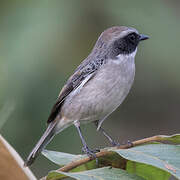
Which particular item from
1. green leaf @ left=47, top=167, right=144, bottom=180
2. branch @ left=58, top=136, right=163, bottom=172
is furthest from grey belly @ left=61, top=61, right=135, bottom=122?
green leaf @ left=47, top=167, right=144, bottom=180

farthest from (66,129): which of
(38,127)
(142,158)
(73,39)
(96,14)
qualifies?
(142,158)

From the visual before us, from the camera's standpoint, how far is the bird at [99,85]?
4754mm

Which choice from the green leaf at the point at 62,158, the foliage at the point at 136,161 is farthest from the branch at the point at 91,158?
the green leaf at the point at 62,158

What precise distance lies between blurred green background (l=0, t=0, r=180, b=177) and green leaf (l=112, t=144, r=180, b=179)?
214 centimetres

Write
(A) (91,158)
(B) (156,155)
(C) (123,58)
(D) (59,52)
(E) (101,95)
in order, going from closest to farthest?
1. (B) (156,155)
2. (A) (91,158)
3. (E) (101,95)
4. (C) (123,58)
5. (D) (59,52)

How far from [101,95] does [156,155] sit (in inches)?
86.2

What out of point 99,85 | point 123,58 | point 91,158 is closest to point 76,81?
point 99,85

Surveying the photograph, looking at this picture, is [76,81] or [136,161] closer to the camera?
[136,161]

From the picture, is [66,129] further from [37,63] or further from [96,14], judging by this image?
[96,14]

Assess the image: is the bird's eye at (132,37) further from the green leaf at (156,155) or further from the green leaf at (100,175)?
the green leaf at (100,175)

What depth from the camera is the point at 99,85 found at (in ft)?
15.8

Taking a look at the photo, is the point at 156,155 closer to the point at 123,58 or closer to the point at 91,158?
the point at 91,158

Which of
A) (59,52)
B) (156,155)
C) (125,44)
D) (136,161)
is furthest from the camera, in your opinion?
(59,52)

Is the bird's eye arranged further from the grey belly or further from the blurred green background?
the blurred green background
